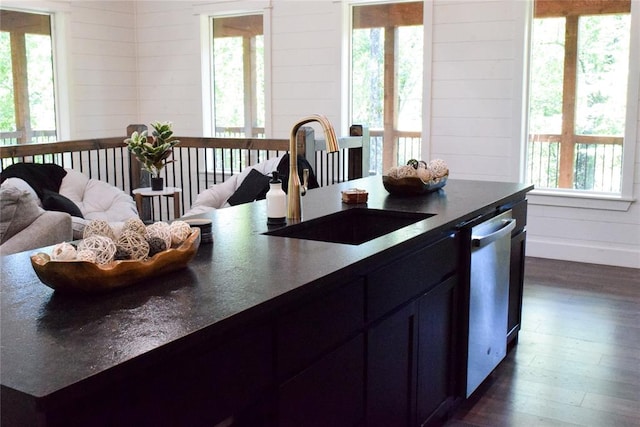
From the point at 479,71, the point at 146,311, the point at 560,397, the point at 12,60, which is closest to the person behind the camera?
the point at 146,311

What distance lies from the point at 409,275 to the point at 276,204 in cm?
55

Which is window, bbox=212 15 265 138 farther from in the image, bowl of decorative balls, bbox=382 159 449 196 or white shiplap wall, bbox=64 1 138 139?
bowl of decorative balls, bbox=382 159 449 196

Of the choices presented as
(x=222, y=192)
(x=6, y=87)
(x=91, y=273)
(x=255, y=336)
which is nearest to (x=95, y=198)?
(x=222, y=192)

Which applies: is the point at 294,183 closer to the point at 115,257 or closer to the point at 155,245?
the point at 155,245

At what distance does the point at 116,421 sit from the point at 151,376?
0.10m

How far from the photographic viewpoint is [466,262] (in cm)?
282

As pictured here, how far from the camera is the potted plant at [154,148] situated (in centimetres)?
542

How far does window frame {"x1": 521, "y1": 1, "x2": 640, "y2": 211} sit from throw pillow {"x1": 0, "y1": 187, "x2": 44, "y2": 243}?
13.7 feet

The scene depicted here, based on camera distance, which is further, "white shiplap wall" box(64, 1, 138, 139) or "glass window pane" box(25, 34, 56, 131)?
"white shiplap wall" box(64, 1, 138, 139)

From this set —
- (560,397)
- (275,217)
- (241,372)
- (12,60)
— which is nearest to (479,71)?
(560,397)

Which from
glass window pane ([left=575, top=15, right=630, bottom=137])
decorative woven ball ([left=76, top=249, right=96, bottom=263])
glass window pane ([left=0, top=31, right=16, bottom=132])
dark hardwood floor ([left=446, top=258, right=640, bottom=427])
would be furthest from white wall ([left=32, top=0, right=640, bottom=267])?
decorative woven ball ([left=76, top=249, right=96, bottom=263])

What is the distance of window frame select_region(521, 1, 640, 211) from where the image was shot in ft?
17.6

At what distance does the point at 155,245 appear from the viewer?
172 cm

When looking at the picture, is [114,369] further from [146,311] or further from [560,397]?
[560,397]
